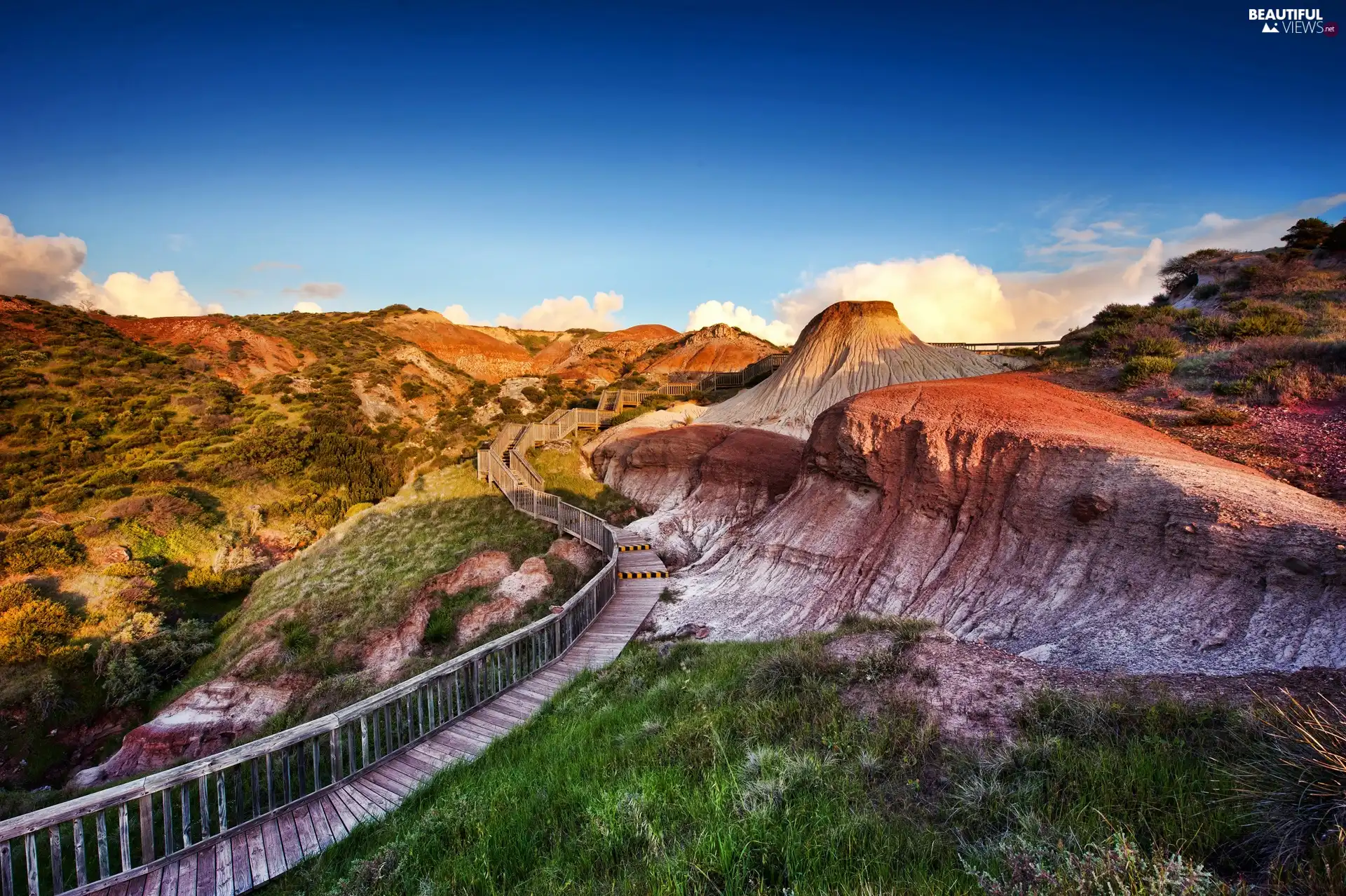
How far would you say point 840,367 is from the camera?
26938 mm

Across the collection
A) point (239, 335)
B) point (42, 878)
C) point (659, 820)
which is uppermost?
point (239, 335)

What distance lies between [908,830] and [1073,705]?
2.28m

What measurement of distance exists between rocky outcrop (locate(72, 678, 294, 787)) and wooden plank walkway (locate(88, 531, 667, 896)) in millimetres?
9296

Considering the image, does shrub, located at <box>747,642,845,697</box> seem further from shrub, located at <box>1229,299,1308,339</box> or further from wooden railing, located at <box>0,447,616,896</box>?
shrub, located at <box>1229,299,1308,339</box>

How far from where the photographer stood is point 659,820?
12.4 ft

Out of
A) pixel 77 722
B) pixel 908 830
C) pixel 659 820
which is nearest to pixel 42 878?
pixel 659 820

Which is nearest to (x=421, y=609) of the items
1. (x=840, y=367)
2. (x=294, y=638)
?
(x=294, y=638)

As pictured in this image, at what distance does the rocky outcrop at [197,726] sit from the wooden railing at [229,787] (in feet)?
14.5

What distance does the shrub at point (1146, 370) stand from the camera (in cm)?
1366

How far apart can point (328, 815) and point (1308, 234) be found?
5317cm

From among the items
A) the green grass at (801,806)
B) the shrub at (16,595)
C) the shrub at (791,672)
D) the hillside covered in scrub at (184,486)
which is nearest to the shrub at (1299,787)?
the green grass at (801,806)

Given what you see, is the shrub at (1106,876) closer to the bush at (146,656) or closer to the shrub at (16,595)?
the bush at (146,656)

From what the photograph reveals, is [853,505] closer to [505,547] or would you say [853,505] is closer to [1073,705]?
[1073,705]

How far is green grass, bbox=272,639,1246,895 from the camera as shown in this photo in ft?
10.2
